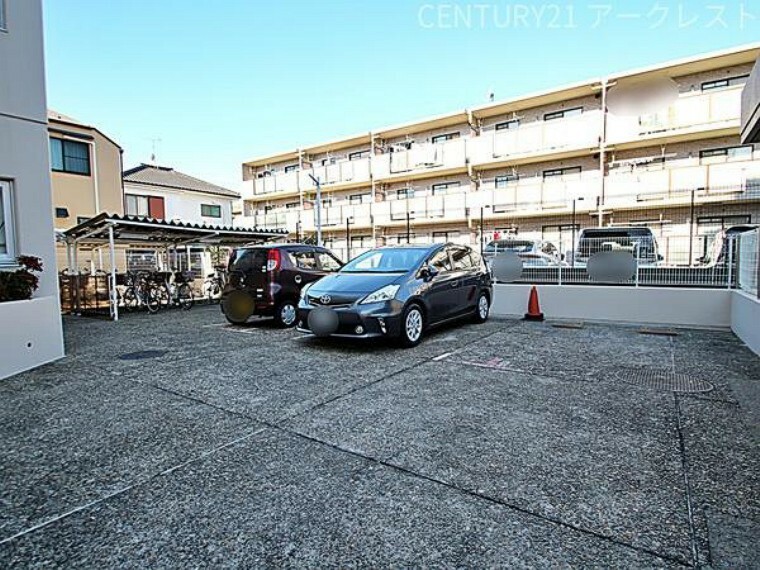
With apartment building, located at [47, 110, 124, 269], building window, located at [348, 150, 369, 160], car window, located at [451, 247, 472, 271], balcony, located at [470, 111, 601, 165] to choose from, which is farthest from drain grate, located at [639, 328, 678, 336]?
building window, located at [348, 150, 369, 160]

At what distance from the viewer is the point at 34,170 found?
5949 millimetres

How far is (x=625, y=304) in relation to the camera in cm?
824

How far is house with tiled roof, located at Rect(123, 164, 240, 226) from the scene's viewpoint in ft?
74.9

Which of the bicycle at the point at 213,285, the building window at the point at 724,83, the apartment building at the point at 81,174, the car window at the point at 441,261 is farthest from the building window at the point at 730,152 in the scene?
the apartment building at the point at 81,174

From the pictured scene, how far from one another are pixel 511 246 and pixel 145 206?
19703mm

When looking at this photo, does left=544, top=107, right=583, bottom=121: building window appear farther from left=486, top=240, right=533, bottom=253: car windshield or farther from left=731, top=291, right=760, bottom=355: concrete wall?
left=731, top=291, right=760, bottom=355: concrete wall

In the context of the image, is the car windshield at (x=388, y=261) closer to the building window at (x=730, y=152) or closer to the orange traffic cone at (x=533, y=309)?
the orange traffic cone at (x=533, y=309)

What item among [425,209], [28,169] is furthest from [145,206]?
[28,169]

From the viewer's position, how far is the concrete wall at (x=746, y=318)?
18.4 feet

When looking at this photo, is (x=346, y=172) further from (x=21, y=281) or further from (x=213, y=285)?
(x=21, y=281)

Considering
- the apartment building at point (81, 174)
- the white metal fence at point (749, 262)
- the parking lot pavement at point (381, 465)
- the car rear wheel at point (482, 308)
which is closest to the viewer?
the parking lot pavement at point (381, 465)

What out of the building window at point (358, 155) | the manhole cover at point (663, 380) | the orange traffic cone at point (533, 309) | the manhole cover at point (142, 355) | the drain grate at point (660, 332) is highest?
the building window at point (358, 155)

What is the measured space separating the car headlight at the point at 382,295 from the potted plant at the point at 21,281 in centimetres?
404

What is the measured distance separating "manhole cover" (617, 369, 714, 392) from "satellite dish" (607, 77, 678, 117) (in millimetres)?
15107
